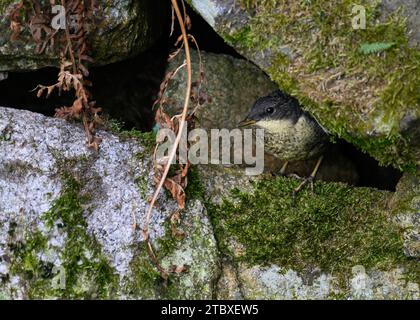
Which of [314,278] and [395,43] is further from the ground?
[395,43]

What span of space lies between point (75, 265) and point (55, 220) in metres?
0.34

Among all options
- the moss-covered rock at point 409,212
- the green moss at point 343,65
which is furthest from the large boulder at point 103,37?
the moss-covered rock at point 409,212

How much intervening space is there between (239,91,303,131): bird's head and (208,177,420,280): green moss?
88cm

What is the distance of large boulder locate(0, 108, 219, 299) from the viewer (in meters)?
4.18

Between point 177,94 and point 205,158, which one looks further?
point 177,94

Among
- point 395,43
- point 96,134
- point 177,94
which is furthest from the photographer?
point 177,94

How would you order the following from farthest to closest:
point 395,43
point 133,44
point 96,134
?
1. point 133,44
2. point 96,134
3. point 395,43

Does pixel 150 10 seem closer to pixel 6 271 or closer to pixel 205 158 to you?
pixel 205 158

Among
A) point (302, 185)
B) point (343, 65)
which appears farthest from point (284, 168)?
point (343, 65)

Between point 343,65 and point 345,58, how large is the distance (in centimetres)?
5

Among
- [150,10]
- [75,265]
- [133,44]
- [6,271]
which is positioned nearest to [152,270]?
[75,265]

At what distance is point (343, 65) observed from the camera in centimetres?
418

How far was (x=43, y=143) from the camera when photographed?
4.53m
